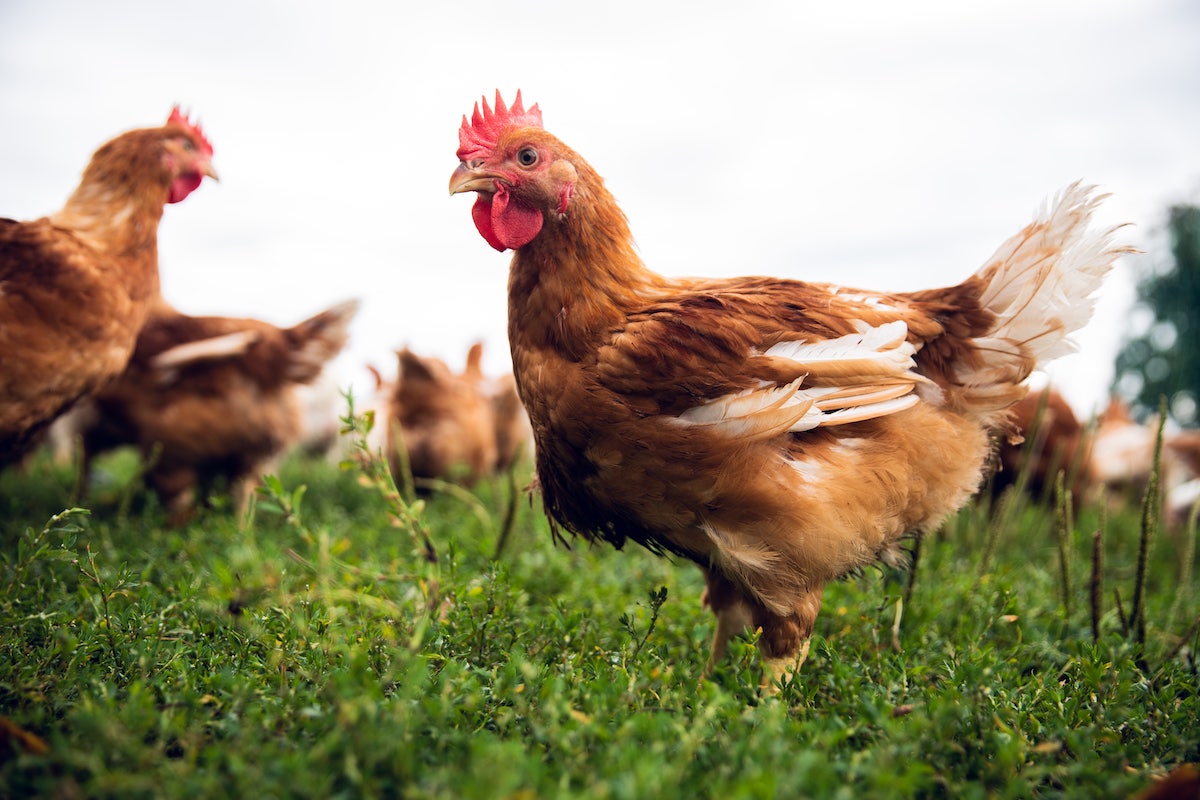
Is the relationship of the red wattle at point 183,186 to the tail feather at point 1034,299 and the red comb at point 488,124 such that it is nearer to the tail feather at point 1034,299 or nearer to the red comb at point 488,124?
the red comb at point 488,124

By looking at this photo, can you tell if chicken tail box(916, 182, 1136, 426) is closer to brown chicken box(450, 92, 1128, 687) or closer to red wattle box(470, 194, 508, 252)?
brown chicken box(450, 92, 1128, 687)

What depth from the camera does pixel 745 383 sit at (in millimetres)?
2496

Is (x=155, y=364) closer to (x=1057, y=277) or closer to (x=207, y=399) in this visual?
(x=207, y=399)

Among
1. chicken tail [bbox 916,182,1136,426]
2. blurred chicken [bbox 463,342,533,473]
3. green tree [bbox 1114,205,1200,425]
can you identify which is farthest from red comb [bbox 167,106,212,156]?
green tree [bbox 1114,205,1200,425]

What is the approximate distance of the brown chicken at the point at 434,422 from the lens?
6.67 m

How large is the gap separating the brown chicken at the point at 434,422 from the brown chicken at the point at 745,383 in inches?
157

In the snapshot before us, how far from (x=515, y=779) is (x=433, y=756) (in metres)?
0.43

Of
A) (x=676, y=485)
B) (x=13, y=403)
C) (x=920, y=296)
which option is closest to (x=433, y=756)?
(x=676, y=485)

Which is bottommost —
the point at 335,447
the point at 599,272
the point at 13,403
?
the point at 335,447

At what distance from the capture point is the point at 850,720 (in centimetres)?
216

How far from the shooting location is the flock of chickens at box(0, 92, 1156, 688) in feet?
8.11

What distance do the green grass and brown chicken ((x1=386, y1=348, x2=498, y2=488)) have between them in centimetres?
306

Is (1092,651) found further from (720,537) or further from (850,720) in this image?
(720,537)

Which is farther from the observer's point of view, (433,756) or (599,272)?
(599,272)
